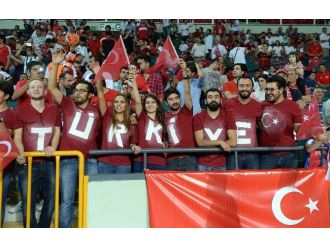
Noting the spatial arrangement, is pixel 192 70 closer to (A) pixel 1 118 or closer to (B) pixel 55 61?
(B) pixel 55 61

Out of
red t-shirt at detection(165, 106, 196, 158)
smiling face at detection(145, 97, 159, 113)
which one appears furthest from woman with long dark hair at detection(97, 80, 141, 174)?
red t-shirt at detection(165, 106, 196, 158)

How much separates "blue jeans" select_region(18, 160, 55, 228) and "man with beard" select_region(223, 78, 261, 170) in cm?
218

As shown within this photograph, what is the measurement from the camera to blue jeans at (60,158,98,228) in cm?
655

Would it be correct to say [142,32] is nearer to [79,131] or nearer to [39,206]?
[79,131]

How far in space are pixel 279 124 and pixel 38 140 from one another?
2.97 m

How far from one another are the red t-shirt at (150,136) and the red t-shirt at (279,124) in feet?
4.38

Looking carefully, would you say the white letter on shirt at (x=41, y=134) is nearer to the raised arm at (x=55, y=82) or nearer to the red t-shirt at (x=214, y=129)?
the raised arm at (x=55, y=82)

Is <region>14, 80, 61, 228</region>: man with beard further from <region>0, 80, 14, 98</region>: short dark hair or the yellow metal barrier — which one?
<region>0, 80, 14, 98</region>: short dark hair

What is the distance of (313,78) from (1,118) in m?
10.7

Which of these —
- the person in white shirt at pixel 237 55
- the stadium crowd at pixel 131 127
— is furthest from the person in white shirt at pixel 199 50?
the stadium crowd at pixel 131 127

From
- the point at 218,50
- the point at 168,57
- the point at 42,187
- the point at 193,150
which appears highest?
the point at 218,50

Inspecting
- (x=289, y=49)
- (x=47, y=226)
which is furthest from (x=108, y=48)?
(x=47, y=226)

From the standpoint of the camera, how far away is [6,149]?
633 centimetres

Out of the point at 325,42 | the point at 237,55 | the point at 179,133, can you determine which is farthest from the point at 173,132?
the point at 325,42
